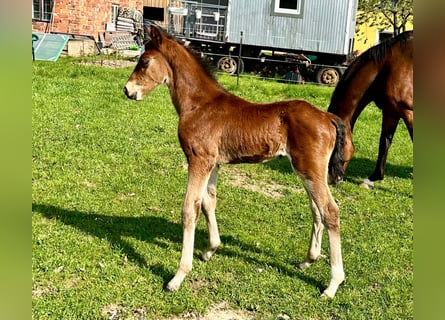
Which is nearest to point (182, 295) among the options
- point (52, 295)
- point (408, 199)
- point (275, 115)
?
point (52, 295)

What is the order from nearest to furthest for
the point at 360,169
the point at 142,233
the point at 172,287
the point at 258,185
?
1. the point at 172,287
2. the point at 142,233
3. the point at 258,185
4. the point at 360,169

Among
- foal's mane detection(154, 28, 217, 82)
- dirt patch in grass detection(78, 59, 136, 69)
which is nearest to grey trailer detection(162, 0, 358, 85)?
dirt patch in grass detection(78, 59, 136, 69)

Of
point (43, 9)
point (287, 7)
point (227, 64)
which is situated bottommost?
point (227, 64)

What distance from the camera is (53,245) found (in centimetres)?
458

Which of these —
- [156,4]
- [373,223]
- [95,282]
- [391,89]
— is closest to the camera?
[95,282]

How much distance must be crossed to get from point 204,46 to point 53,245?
15559mm

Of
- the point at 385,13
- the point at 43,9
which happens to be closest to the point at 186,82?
the point at 43,9

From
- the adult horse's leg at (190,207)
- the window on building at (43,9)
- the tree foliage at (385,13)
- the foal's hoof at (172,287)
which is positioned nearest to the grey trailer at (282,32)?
the window on building at (43,9)

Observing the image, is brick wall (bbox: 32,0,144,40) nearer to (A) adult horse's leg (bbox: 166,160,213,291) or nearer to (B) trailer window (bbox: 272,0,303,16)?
(B) trailer window (bbox: 272,0,303,16)

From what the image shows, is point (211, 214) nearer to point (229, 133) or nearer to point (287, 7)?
point (229, 133)

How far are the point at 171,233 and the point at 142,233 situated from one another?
1.09ft

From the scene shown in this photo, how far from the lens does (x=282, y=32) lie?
18125mm
